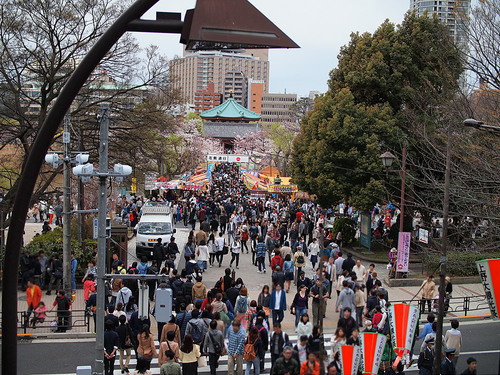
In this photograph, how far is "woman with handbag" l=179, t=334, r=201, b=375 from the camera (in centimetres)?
1166

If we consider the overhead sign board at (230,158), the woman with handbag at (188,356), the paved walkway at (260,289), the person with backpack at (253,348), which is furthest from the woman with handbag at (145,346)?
the overhead sign board at (230,158)

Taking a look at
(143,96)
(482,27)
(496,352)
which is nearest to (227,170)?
(143,96)

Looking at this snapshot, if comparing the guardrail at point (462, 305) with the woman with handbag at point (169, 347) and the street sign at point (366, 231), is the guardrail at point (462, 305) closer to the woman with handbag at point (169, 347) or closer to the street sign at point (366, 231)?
the street sign at point (366, 231)

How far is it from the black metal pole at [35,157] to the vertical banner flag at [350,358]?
6570 mm

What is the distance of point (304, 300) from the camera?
47.5 feet

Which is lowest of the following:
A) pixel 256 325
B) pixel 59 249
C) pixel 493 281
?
pixel 256 325

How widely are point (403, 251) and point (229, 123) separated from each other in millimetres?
86062

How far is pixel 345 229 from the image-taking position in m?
29.2

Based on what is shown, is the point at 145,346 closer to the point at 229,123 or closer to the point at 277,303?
the point at 277,303

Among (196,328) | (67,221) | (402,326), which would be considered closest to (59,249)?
(67,221)

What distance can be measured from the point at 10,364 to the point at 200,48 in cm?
323

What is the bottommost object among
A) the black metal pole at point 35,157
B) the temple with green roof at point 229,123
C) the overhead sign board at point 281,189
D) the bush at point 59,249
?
the bush at point 59,249

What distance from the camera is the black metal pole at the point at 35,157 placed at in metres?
4.68

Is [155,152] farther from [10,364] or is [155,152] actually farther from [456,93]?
[10,364]
